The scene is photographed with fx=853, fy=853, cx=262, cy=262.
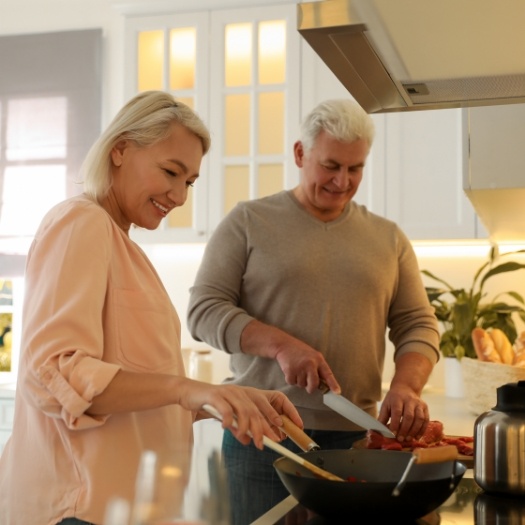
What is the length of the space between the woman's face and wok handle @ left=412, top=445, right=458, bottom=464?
0.65 meters

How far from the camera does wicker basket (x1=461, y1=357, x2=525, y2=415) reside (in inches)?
99.2

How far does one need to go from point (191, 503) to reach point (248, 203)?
1.67 metres

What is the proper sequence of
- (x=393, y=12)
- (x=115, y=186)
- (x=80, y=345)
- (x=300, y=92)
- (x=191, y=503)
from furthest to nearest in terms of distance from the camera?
(x=300, y=92) → (x=115, y=186) → (x=80, y=345) → (x=393, y=12) → (x=191, y=503)

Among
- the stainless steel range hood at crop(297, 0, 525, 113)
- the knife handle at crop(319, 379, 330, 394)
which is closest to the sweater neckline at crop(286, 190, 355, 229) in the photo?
the knife handle at crop(319, 379, 330, 394)

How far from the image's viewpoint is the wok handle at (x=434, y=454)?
3.58ft

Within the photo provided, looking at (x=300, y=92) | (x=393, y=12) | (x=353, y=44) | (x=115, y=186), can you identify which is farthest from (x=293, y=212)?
→ (x=300, y=92)

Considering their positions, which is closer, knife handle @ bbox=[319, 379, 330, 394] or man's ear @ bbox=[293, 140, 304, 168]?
knife handle @ bbox=[319, 379, 330, 394]

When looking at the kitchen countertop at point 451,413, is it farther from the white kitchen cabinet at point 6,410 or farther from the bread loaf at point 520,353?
the white kitchen cabinet at point 6,410

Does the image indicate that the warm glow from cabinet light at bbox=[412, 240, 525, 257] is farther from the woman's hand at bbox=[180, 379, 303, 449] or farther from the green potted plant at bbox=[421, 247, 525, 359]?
the woman's hand at bbox=[180, 379, 303, 449]

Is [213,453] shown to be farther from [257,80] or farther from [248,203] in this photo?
[257,80]

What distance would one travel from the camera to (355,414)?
1.75 metres

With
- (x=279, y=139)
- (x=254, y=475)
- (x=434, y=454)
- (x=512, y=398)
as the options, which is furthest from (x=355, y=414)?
(x=279, y=139)

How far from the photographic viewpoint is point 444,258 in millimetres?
3658

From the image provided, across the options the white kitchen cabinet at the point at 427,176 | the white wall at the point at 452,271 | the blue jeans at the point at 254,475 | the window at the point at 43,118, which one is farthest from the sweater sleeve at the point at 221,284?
the window at the point at 43,118
